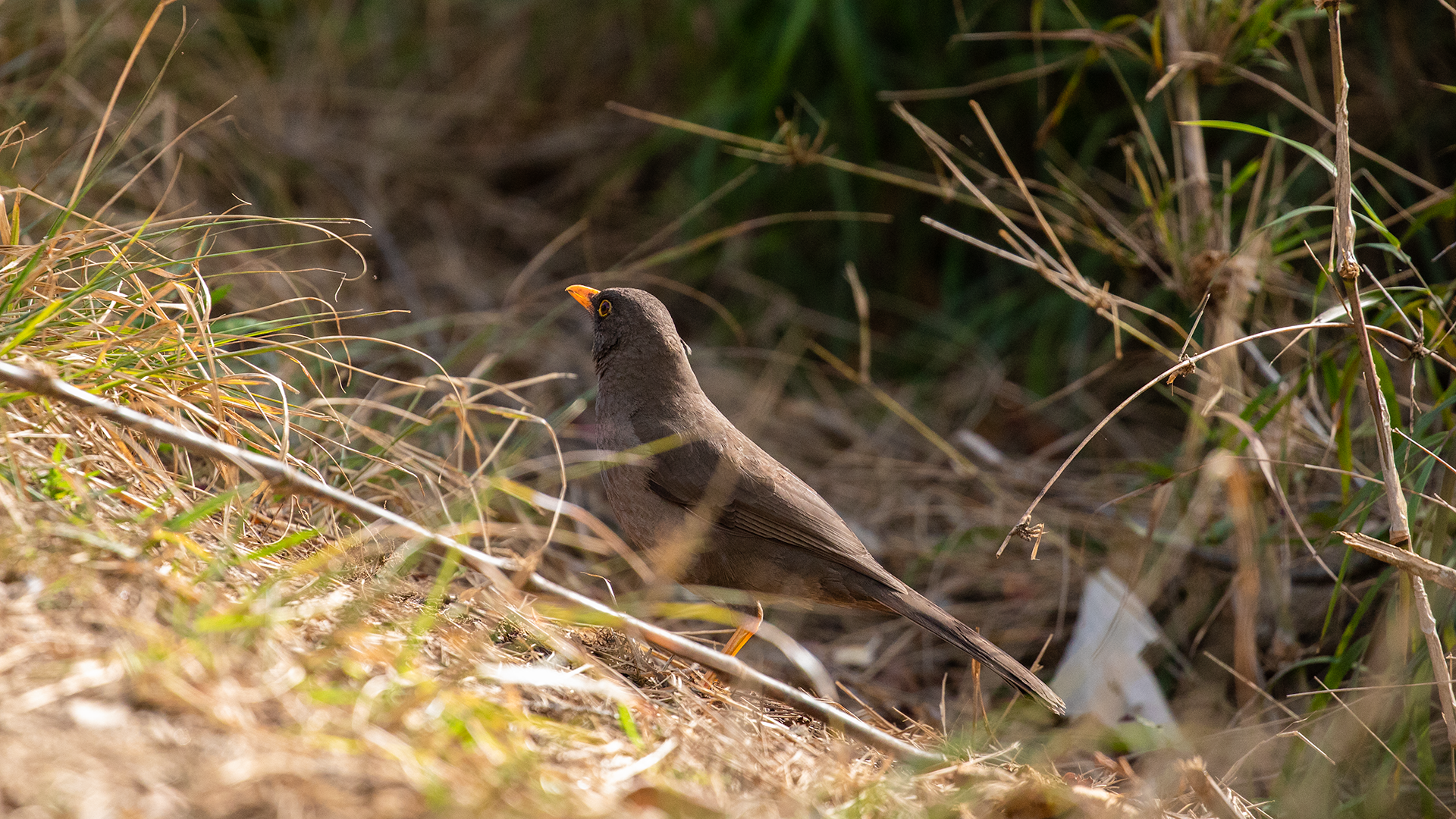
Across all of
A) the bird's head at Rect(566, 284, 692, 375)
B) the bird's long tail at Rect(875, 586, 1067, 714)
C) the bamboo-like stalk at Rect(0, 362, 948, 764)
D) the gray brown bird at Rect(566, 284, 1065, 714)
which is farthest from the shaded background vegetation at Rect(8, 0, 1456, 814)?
the bamboo-like stalk at Rect(0, 362, 948, 764)

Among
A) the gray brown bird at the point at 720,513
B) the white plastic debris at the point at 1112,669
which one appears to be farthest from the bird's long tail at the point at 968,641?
the white plastic debris at the point at 1112,669

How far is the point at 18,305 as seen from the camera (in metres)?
2.42

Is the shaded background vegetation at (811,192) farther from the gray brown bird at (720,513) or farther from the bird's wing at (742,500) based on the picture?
the bird's wing at (742,500)

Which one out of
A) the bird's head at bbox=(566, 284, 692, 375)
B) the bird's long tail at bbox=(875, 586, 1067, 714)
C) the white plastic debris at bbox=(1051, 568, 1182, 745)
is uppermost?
the bird's head at bbox=(566, 284, 692, 375)

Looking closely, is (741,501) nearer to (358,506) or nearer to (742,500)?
(742,500)

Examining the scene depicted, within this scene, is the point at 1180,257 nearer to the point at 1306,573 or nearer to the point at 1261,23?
the point at 1261,23

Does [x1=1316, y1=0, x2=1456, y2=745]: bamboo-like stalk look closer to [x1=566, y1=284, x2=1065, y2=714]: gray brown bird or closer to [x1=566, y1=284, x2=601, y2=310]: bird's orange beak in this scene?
[x1=566, y1=284, x2=1065, y2=714]: gray brown bird

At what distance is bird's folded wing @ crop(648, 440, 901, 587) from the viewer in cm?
312

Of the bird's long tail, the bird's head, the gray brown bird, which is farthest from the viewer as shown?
the bird's head

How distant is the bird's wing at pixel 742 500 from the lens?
10.2ft

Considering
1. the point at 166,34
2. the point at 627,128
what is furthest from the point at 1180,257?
the point at 166,34

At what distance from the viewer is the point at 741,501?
10.4 feet

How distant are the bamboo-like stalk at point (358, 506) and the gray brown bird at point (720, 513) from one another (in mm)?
804

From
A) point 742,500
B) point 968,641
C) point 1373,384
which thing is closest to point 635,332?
point 742,500
